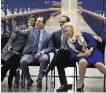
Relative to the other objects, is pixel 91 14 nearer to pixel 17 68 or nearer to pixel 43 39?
pixel 43 39

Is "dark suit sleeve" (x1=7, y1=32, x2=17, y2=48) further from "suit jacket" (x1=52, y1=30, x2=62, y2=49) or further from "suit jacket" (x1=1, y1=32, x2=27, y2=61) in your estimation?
"suit jacket" (x1=52, y1=30, x2=62, y2=49)

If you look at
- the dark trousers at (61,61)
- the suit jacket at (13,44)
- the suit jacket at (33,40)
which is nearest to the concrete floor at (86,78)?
the dark trousers at (61,61)

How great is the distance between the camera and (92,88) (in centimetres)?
536

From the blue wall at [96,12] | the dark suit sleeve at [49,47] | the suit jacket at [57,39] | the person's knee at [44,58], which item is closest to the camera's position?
the person's knee at [44,58]

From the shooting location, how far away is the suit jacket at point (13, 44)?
524cm

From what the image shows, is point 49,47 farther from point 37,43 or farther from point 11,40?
point 11,40

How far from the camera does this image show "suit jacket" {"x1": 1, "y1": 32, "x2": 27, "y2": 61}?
5242mm

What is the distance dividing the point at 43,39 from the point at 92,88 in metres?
1.02

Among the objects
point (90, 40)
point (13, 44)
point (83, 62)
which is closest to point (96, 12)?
point (90, 40)

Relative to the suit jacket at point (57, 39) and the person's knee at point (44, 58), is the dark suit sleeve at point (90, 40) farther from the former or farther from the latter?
the person's knee at point (44, 58)

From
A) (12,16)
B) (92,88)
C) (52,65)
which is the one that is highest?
(12,16)

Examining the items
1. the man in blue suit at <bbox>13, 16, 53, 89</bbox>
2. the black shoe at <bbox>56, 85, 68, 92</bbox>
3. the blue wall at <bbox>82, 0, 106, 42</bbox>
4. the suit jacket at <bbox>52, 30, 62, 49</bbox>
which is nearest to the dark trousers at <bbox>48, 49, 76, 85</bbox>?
the black shoe at <bbox>56, 85, 68, 92</bbox>

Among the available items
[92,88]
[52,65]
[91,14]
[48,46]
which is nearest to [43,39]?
[48,46]

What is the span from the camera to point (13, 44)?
5324 millimetres
